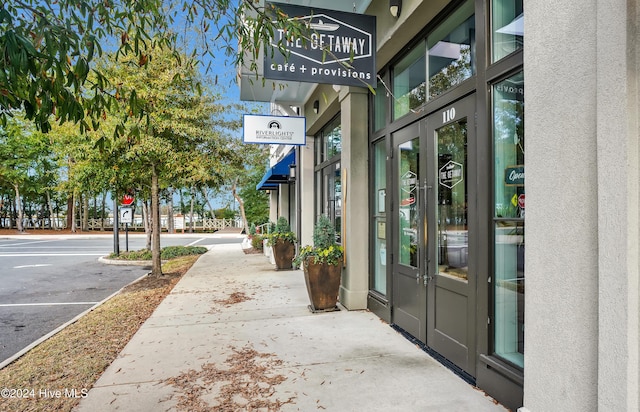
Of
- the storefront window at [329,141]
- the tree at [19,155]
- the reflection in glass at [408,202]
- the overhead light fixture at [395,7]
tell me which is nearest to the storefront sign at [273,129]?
the storefront window at [329,141]

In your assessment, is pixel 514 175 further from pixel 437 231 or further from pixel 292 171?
pixel 292 171

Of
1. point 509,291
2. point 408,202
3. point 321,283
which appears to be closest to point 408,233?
point 408,202

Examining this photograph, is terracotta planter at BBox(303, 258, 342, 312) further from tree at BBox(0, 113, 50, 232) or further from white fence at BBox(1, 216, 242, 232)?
white fence at BBox(1, 216, 242, 232)

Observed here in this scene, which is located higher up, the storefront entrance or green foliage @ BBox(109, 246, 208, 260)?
the storefront entrance

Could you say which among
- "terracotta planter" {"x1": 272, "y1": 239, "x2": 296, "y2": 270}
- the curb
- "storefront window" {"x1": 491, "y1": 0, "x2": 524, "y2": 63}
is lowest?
the curb

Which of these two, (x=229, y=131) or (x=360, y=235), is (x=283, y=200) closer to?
(x=229, y=131)

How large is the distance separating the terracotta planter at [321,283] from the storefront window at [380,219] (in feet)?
1.97

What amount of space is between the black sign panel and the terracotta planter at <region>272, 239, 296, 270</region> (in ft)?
21.0

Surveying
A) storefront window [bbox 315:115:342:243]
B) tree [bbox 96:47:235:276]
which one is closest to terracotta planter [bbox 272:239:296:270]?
storefront window [bbox 315:115:342:243]

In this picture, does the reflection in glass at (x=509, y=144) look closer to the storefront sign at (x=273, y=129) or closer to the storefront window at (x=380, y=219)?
the storefront window at (x=380, y=219)

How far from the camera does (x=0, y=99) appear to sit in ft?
6.63

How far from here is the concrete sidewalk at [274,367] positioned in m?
3.13

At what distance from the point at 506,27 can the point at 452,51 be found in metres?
0.91

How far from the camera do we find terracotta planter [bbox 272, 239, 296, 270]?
1027cm
